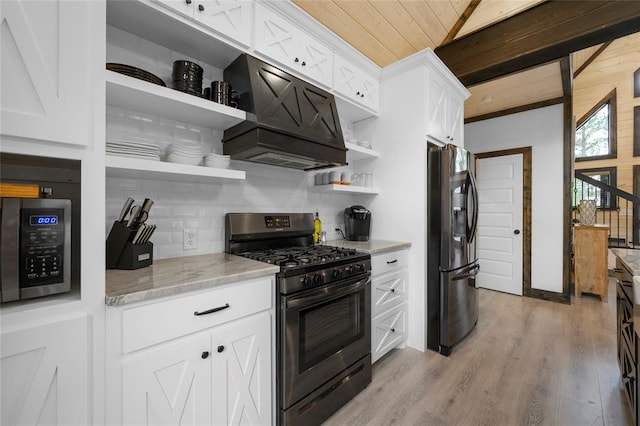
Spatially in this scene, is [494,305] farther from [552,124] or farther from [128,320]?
[128,320]

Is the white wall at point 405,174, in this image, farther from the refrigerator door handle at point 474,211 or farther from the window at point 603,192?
the window at point 603,192

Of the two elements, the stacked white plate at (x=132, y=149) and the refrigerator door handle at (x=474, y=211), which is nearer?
the stacked white plate at (x=132, y=149)

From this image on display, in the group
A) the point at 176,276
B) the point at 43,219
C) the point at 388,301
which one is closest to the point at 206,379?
the point at 176,276

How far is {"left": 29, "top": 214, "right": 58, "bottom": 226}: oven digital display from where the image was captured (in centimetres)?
87

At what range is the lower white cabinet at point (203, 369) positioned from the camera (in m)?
1.02

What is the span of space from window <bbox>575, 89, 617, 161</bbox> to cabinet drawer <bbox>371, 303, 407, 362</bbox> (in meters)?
7.23

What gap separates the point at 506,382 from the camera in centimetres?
201

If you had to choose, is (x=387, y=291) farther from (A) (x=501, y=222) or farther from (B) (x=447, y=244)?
(A) (x=501, y=222)

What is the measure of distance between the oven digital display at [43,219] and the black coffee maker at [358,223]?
2160 mm

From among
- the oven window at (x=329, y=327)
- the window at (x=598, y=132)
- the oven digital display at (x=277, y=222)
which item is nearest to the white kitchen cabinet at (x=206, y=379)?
the oven window at (x=329, y=327)

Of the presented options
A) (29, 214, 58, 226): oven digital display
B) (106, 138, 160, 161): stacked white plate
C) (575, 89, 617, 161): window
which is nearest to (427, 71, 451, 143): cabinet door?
(106, 138, 160, 161): stacked white plate

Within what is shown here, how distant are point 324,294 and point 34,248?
1262 mm

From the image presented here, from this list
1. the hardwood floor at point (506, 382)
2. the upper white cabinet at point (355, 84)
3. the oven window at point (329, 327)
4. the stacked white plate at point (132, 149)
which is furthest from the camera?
the upper white cabinet at point (355, 84)


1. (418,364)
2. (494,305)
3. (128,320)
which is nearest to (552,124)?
(494,305)
